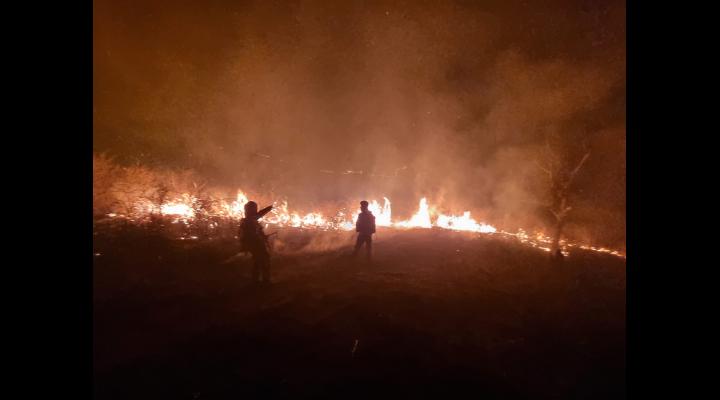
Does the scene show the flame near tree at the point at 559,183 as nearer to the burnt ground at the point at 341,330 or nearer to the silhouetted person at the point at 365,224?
the burnt ground at the point at 341,330

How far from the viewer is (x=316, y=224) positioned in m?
16.3

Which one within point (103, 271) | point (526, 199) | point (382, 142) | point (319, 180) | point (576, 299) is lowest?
point (576, 299)

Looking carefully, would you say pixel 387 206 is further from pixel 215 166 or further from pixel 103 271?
pixel 103 271

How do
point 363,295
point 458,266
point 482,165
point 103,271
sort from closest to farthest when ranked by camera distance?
point 363,295 → point 103,271 → point 458,266 → point 482,165

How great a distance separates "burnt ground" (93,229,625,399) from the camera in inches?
141

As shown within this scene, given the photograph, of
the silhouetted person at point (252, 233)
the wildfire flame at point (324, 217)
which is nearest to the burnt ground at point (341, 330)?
the silhouetted person at point (252, 233)

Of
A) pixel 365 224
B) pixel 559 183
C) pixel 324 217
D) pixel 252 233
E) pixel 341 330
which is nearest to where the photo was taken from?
pixel 341 330

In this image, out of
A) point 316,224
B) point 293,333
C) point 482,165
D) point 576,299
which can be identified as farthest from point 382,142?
point 293,333

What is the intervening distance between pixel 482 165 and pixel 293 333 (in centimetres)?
2030

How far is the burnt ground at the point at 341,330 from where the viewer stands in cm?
357

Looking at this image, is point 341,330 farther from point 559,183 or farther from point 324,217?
point 324,217

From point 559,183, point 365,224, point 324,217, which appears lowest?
point 324,217

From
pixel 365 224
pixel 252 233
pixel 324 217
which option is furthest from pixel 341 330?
pixel 324 217

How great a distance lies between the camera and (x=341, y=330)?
4.80m
